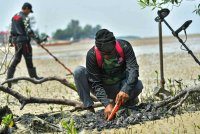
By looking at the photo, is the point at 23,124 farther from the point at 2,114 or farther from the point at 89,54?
the point at 89,54

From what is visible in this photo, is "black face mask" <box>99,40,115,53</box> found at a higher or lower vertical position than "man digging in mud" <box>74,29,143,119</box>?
higher

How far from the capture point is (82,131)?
6.04 metres

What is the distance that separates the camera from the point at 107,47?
242 inches

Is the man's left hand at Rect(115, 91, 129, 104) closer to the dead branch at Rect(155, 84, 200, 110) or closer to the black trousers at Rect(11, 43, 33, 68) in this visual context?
the dead branch at Rect(155, 84, 200, 110)

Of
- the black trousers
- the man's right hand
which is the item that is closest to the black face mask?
the man's right hand

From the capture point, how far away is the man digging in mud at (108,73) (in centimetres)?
612

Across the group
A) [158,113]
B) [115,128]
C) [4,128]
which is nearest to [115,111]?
[115,128]

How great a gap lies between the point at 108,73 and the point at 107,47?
0.55 metres

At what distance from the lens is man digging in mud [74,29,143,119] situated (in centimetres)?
612

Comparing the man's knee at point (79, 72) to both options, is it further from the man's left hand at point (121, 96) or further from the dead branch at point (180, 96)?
the dead branch at point (180, 96)

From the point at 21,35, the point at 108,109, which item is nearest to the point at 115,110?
the point at 108,109

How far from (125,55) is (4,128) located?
5.76ft

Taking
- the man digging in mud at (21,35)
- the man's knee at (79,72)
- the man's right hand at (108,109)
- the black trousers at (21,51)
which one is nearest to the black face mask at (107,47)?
the man's knee at (79,72)

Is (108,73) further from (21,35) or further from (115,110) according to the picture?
(21,35)
